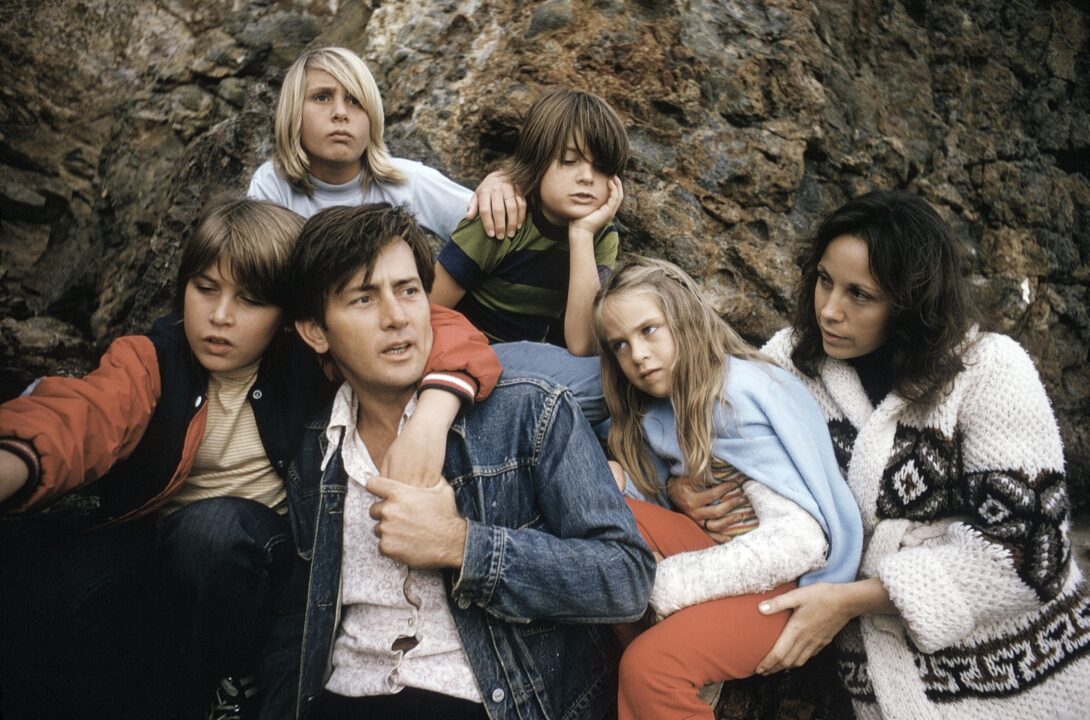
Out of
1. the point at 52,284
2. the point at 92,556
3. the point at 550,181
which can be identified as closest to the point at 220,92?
the point at 52,284

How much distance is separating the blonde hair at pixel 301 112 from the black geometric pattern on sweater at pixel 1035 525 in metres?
2.55

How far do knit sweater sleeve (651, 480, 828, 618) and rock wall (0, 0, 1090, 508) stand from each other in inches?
56.7

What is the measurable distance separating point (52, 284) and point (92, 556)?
2517 millimetres

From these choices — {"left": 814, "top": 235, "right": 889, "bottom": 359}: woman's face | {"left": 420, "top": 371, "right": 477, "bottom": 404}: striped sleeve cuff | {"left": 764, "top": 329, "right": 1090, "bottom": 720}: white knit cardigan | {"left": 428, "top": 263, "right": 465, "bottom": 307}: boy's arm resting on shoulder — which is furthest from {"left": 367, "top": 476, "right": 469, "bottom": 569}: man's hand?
{"left": 814, "top": 235, "right": 889, "bottom": 359}: woman's face

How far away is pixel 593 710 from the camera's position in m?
2.08

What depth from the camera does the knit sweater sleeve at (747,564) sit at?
81.4 inches

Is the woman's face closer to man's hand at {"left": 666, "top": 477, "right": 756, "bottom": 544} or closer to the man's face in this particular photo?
man's hand at {"left": 666, "top": 477, "right": 756, "bottom": 544}

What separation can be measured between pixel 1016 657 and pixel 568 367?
5.17 feet

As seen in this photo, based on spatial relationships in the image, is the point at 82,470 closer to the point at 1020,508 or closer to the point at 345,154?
the point at 345,154

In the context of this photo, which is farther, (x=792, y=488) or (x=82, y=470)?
(x=792, y=488)

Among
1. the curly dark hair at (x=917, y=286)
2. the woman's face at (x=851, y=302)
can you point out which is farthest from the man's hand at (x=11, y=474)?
the curly dark hair at (x=917, y=286)

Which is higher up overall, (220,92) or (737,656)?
(220,92)

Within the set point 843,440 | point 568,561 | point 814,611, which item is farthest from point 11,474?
point 843,440

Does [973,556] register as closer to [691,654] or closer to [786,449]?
[786,449]
